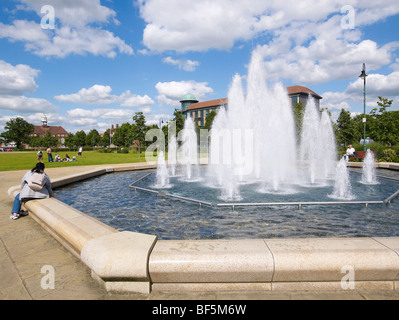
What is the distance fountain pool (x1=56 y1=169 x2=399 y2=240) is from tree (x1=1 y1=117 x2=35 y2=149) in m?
122

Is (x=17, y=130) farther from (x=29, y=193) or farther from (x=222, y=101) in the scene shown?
(x=29, y=193)

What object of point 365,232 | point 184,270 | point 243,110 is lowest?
point 365,232

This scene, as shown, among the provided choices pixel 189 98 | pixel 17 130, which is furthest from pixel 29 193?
pixel 17 130

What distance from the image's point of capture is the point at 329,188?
38.7 feet

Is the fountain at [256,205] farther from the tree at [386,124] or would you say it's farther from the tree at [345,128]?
the tree at [345,128]

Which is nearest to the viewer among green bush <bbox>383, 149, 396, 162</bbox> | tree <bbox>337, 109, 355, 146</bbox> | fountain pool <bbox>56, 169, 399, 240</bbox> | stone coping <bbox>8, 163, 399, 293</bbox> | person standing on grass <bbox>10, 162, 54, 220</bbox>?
stone coping <bbox>8, 163, 399, 293</bbox>

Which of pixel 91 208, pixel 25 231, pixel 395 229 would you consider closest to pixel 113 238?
pixel 25 231

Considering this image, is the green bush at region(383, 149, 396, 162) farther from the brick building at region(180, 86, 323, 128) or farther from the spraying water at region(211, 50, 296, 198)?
the brick building at region(180, 86, 323, 128)

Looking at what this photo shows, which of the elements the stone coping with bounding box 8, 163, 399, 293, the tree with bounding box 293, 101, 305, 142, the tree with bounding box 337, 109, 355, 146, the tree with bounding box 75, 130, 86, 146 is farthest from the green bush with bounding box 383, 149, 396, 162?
the tree with bounding box 75, 130, 86, 146

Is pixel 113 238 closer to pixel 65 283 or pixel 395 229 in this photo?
pixel 65 283

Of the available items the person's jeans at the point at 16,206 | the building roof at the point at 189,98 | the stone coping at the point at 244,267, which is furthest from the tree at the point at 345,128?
the building roof at the point at 189,98

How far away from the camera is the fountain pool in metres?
Answer: 5.97

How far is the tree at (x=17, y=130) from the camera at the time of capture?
355ft
